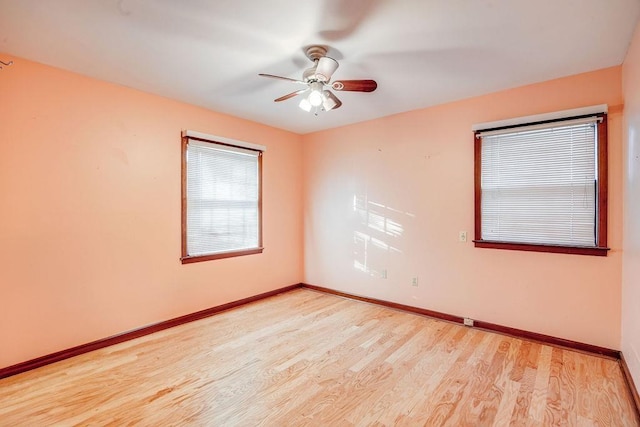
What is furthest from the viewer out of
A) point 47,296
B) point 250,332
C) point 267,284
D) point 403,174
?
point 267,284

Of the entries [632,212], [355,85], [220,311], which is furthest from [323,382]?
[632,212]

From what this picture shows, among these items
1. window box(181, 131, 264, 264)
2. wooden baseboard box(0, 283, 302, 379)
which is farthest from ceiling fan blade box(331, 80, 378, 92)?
wooden baseboard box(0, 283, 302, 379)

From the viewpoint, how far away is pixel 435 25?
6.64 ft

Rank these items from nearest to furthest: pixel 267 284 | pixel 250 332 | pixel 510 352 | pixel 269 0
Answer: pixel 269 0 → pixel 510 352 → pixel 250 332 → pixel 267 284

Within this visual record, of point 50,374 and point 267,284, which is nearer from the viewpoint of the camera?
point 50,374

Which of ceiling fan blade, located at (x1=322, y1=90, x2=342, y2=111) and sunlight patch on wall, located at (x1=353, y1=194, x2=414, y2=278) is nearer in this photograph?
ceiling fan blade, located at (x1=322, y1=90, x2=342, y2=111)

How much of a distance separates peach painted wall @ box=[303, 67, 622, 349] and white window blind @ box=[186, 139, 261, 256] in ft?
3.44

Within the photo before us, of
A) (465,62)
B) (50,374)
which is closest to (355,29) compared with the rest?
(465,62)

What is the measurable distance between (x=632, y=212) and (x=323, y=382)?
8.54 feet

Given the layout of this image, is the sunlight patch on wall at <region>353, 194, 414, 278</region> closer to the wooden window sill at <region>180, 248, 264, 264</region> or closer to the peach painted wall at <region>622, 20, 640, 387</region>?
the wooden window sill at <region>180, 248, 264, 264</region>

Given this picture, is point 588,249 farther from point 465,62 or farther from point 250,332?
point 250,332

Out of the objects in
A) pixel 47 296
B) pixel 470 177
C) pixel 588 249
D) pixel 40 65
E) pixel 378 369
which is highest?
pixel 40 65

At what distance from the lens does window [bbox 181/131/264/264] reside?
354 cm

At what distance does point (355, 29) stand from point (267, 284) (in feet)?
11.4
